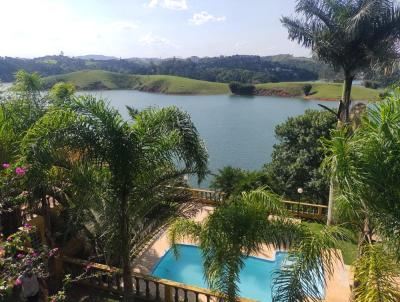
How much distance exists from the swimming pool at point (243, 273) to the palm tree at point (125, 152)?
375cm

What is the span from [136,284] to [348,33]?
7.50 m

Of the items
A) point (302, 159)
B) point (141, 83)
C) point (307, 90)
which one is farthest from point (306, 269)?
point (141, 83)

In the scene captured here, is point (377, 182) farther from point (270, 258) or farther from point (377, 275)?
point (270, 258)

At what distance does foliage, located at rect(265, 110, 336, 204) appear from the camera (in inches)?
524

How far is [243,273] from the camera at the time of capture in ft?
31.2

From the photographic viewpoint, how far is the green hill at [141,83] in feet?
272

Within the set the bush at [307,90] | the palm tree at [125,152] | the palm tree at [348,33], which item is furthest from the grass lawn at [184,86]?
the palm tree at [125,152]

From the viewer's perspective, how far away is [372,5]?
8328mm

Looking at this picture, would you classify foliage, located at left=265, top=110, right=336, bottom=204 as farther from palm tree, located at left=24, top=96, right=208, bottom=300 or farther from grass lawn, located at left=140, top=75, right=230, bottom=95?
grass lawn, located at left=140, top=75, right=230, bottom=95

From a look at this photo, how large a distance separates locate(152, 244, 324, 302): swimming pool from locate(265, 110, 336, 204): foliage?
4.46m

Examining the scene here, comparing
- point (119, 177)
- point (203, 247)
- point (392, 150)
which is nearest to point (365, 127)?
point (392, 150)

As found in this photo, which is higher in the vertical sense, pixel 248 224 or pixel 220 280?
pixel 248 224

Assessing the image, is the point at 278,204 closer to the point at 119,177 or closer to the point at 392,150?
the point at 392,150

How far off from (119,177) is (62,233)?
172 inches
